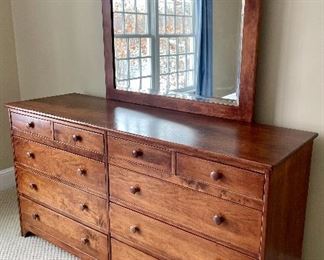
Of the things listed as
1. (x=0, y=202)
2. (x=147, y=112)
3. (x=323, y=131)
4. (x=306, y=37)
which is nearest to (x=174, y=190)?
(x=147, y=112)

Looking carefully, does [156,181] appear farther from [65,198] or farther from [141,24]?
[141,24]

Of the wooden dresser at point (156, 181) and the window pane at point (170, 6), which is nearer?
the wooden dresser at point (156, 181)

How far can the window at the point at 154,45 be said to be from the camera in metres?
1.93

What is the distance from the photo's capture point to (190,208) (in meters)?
1.54

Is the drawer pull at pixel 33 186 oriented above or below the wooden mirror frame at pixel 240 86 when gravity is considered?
below

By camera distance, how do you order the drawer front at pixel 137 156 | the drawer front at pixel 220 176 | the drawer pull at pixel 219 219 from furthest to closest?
1. the drawer front at pixel 137 156
2. the drawer pull at pixel 219 219
3. the drawer front at pixel 220 176

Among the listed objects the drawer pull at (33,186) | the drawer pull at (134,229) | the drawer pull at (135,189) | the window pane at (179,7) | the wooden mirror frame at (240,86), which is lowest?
the drawer pull at (134,229)

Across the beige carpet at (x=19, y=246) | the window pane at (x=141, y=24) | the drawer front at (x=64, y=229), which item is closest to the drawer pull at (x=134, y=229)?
the drawer front at (x=64, y=229)

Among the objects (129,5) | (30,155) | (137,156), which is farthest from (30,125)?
(129,5)

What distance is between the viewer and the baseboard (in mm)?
3063

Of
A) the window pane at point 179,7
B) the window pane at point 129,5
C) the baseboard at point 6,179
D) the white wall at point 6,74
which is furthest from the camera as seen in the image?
the baseboard at point 6,179

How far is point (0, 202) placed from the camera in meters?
2.89

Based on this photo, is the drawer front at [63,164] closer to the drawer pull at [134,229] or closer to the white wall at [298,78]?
the drawer pull at [134,229]

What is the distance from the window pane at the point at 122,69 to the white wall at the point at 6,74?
116cm
